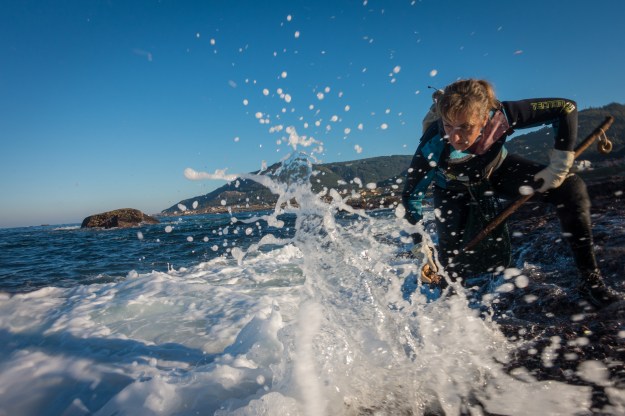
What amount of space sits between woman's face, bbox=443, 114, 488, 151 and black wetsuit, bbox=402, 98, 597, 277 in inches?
6.7

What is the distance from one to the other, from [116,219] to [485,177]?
158 ft

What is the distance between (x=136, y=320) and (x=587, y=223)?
5401mm

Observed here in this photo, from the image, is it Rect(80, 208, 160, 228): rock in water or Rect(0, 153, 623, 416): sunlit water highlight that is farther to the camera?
Rect(80, 208, 160, 228): rock in water

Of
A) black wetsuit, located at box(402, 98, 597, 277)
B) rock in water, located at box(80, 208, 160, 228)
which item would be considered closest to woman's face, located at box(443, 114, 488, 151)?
black wetsuit, located at box(402, 98, 597, 277)

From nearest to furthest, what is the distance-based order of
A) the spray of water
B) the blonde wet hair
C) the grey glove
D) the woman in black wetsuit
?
the spray of water < the blonde wet hair < the woman in black wetsuit < the grey glove

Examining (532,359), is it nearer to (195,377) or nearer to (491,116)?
(491,116)

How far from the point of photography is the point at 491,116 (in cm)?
342

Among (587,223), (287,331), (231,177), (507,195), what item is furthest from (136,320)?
(587,223)

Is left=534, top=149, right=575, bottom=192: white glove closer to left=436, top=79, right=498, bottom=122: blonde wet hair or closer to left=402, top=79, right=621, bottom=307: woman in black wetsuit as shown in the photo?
left=402, top=79, right=621, bottom=307: woman in black wetsuit

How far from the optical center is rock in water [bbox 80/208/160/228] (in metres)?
43.1

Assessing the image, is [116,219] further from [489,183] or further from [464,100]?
[464,100]

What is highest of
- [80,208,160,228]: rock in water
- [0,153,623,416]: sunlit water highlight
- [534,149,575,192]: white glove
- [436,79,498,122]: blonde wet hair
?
[436,79,498,122]: blonde wet hair

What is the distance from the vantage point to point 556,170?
10.9 feet

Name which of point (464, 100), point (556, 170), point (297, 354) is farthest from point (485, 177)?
point (297, 354)
